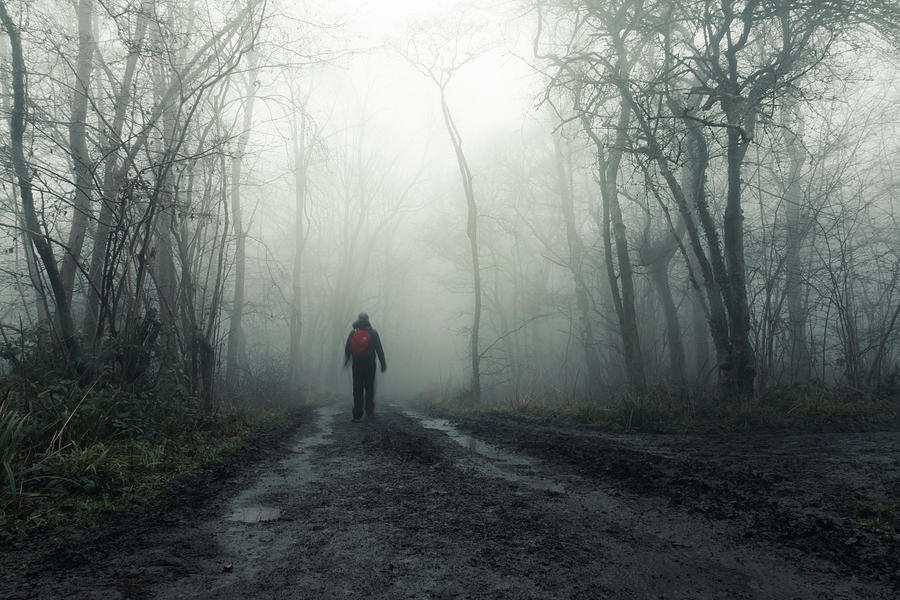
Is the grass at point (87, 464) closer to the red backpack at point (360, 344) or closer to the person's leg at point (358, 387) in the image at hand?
the person's leg at point (358, 387)

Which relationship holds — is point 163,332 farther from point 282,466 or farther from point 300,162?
point 300,162

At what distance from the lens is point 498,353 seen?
3447 centimetres

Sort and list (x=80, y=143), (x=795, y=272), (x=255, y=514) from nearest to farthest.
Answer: (x=255, y=514)
(x=80, y=143)
(x=795, y=272)

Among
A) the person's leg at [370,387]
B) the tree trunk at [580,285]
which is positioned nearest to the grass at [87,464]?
the person's leg at [370,387]

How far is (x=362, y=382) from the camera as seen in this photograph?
970 centimetres

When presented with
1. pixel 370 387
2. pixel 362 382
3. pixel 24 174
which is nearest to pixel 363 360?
pixel 362 382

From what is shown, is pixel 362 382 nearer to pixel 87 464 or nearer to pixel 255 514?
pixel 87 464

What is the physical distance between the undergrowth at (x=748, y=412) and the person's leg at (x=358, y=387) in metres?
3.83

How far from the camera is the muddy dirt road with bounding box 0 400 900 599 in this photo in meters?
1.98

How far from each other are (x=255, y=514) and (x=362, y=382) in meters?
6.68

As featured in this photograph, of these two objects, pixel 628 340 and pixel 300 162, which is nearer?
pixel 628 340

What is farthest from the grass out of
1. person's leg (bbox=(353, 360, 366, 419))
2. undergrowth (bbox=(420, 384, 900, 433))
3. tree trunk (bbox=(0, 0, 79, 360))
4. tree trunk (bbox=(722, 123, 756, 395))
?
tree trunk (bbox=(722, 123, 756, 395))

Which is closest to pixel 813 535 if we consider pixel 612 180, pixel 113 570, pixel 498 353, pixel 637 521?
pixel 637 521

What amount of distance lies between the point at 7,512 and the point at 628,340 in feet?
30.1
